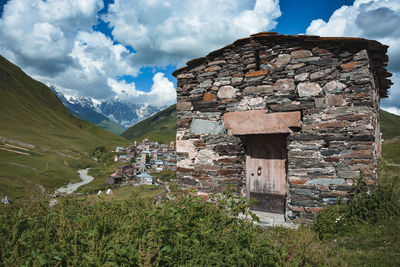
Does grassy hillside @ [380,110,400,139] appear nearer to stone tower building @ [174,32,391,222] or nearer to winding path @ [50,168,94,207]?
winding path @ [50,168,94,207]

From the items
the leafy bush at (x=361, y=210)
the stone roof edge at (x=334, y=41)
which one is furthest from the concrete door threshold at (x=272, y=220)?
the stone roof edge at (x=334, y=41)

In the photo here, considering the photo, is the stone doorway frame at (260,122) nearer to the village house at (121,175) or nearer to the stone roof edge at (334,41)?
the stone roof edge at (334,41)

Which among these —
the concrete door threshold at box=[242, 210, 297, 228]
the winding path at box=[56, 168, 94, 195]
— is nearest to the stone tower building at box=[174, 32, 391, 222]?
the concrete door threshold at box=[242, 210, 297, 228]

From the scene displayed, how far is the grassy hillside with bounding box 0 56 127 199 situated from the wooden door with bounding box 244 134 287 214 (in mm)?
20264

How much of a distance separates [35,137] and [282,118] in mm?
69299

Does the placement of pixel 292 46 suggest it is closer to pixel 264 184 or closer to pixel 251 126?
pixel 251 126

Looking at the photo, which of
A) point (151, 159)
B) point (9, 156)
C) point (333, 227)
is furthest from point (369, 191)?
point (151, 159)

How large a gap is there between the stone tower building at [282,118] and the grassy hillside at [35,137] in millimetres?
19792

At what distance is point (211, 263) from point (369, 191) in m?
3.33

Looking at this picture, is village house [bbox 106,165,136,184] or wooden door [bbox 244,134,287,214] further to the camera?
village house [bbox 106,165,136,184]

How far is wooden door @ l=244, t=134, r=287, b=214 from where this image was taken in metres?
5.27

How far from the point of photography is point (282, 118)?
468 centimetres

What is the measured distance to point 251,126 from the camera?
4961 millimetres

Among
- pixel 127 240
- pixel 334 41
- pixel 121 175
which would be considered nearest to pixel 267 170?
pixel 334 41
